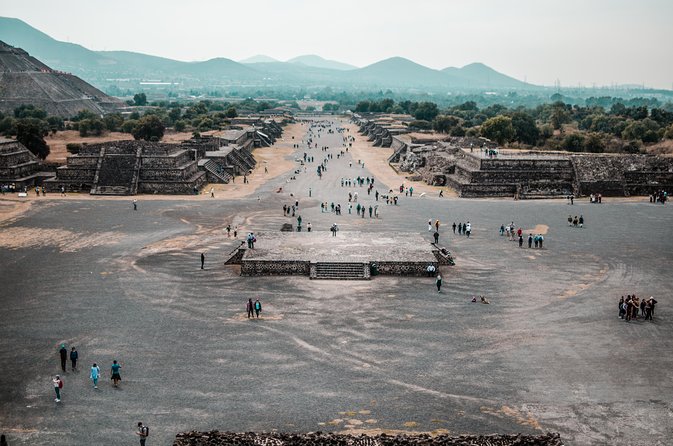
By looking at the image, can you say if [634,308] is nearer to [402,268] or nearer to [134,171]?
[402,268]

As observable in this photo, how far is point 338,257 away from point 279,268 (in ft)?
9.68

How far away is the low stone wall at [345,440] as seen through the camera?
14500mm

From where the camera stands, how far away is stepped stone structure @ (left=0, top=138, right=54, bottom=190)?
176 ft

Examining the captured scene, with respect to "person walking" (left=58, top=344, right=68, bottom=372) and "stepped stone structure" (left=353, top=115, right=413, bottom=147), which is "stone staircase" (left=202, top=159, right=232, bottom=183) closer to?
"person walking" (left=58, top=344, right=68, bottom=372)

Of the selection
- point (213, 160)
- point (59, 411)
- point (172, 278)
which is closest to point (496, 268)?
point (172, 278)

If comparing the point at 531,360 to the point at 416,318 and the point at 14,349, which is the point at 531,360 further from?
the point at 14,349

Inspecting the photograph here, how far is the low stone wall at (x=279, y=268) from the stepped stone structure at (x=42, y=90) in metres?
102

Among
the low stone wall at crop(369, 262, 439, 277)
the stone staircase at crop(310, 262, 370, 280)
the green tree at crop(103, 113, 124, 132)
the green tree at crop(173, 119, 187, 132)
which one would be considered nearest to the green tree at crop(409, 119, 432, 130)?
the green tree at crop(173, 119, 187, 132)

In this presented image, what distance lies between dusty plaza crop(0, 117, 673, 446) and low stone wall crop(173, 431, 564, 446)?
4.98ft

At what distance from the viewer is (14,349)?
69.8 ft

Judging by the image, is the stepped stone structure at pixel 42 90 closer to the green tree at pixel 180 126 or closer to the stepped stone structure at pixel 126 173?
the green tree at pixel 180 126

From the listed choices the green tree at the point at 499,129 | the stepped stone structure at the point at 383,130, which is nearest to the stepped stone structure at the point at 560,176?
the green tree at the point at 499,129

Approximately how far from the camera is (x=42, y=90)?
125m

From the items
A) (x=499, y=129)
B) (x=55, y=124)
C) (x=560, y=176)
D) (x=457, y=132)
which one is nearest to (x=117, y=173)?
(x=560, y=176)
